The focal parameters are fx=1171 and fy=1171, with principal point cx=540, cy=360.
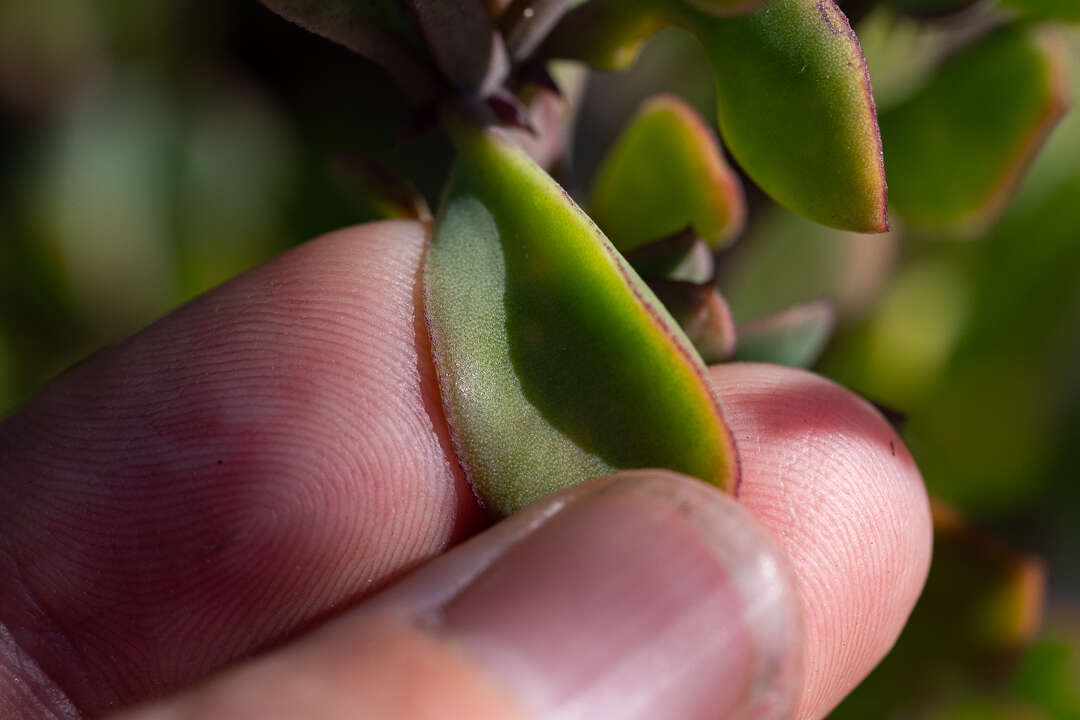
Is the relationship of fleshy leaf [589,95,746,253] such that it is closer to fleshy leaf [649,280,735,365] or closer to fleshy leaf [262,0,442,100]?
fleshy leaf [649,280,735,365]

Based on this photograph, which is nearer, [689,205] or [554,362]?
[554,362]

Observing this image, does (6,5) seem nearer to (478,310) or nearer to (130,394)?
(130,394)

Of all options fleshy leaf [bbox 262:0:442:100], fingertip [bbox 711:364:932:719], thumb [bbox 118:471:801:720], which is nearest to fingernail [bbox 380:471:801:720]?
thumb [bbox 118:471:801:720]

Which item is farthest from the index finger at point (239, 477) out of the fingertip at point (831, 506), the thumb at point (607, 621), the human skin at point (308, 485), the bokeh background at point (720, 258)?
the bokeh background at point (720, 258)

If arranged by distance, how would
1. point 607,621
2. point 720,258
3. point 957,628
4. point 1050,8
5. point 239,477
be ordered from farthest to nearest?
point 720,258 < point 957,628 < point 1050,8 < point 239,477 < point 607,621

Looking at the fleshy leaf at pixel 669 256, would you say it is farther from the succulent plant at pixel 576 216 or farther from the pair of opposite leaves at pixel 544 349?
the pair of opposite leaves at pixel 544 349

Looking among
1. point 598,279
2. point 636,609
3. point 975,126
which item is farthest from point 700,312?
point 975,126

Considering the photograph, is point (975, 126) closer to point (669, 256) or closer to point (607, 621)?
point (669, 256)

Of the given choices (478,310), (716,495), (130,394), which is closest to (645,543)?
(716,495)
